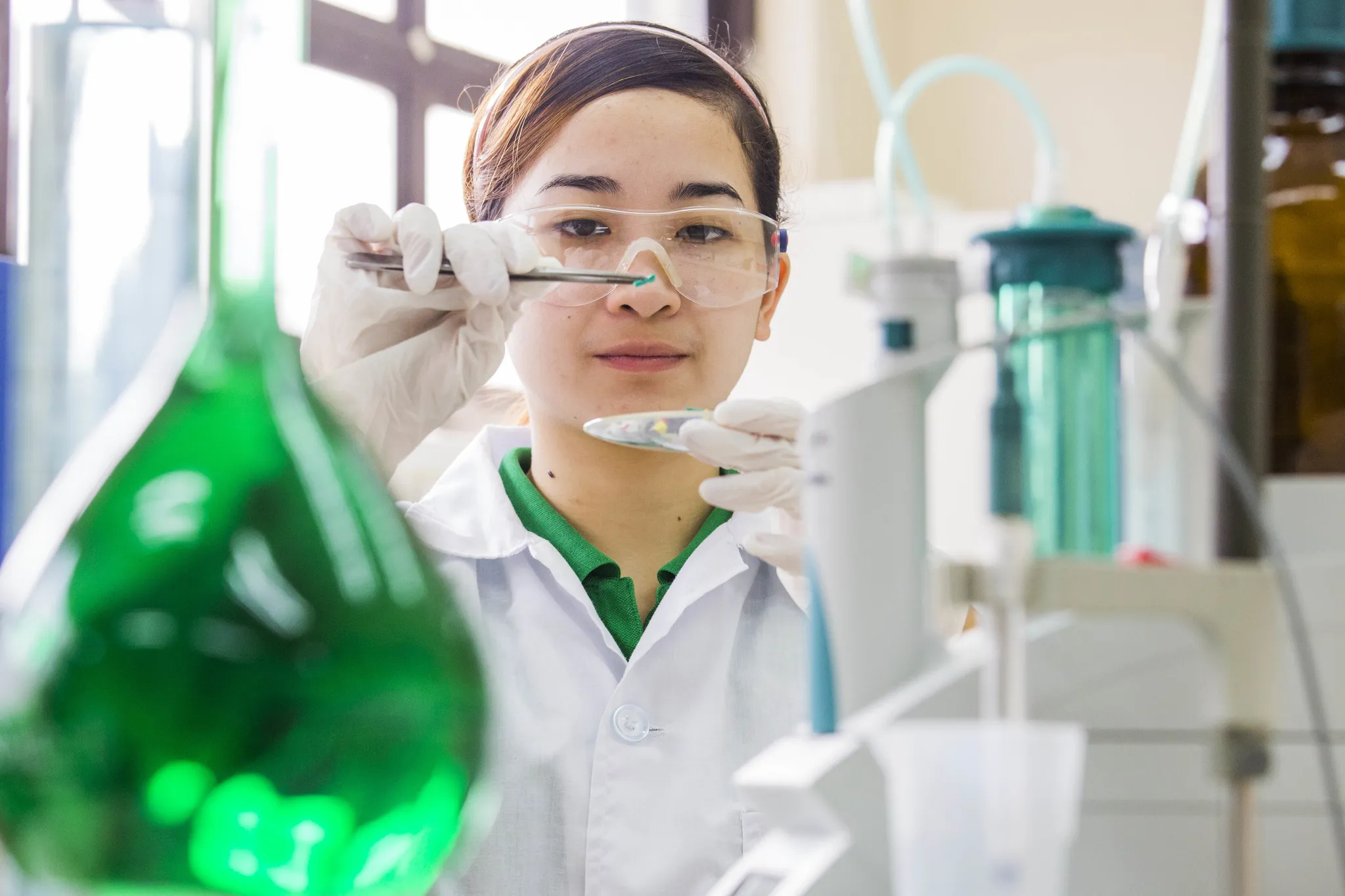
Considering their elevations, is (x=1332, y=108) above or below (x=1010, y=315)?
above

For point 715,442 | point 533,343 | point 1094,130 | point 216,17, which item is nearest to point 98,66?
point 533,343

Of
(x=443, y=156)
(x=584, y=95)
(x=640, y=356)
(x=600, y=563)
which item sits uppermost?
(x=443, y=156)

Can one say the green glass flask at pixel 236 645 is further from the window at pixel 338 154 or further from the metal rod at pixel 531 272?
the window at pixel 338 154

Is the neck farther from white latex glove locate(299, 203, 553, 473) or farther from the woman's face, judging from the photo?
white latex glove locate(299, 203, 553, 473)

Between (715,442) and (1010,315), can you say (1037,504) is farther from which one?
(715,442)

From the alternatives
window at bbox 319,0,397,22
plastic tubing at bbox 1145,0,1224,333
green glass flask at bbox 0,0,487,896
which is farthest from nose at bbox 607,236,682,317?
window at bbox 319,0,397,22

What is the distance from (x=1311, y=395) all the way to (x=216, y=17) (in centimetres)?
53

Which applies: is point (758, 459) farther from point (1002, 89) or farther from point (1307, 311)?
point (1002, 89)

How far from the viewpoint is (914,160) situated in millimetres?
653

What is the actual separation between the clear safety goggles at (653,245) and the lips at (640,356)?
55 mm

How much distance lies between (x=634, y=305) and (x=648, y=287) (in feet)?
0.08

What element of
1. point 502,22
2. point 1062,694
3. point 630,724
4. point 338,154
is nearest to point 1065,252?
point 1062,694

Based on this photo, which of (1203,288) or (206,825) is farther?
(1203,288)

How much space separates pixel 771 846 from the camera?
0.58m
